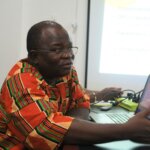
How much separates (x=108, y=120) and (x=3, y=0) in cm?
164

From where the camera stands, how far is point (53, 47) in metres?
1.04

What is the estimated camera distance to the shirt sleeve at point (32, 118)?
34.6 inches

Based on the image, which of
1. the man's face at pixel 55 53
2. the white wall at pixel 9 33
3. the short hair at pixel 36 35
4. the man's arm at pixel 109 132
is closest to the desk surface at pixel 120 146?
the man's arm at pixel 109 132

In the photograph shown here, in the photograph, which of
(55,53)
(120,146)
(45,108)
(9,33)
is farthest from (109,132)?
(9,33)

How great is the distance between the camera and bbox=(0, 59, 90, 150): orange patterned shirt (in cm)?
88

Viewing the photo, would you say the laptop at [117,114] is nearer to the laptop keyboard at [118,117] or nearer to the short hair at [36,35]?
the laptop keyboard at [118,117]

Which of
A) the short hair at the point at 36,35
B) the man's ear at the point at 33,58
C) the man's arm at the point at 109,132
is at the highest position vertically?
the short hair at the point at 36,35

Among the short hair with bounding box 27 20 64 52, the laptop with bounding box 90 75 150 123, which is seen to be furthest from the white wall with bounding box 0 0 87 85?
the short hair with bounding box 27 20 64 52

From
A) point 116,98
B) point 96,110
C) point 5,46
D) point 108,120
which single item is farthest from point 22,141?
point 5,46

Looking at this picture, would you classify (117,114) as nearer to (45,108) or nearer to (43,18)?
(45,108)

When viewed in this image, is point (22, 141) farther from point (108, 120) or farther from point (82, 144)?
point (108, 120)

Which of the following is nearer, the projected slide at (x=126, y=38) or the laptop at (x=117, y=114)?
the laptop at (x=117, y=114)

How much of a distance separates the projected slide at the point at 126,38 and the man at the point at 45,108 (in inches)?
59.6

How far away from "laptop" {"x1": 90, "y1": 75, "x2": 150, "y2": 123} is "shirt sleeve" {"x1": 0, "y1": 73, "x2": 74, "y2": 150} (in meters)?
0.43
